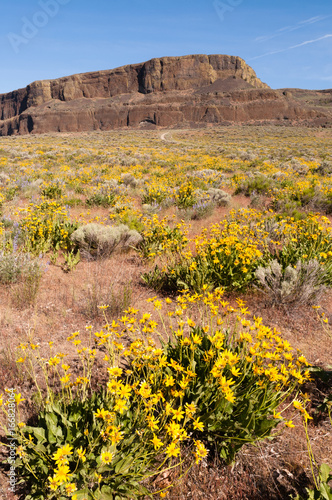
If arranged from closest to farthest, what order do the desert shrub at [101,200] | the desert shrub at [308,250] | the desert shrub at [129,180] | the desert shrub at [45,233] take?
the desert shrub at [308,250] → the desert shrub at [45,233] → the desert shrub at [101,200] → the desert shrub at [129,180]

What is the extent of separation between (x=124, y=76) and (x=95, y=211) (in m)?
135

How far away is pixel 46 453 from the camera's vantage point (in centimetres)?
179

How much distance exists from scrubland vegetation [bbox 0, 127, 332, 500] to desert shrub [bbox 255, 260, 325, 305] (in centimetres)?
2

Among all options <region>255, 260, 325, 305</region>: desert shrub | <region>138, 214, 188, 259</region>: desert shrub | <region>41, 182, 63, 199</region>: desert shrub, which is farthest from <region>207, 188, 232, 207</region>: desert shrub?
<region>255, 260, 325, 305</region>: desert shrub

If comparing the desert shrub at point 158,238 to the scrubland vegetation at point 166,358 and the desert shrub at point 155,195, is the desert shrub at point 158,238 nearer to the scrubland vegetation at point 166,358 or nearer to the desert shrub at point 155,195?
the scrubland vegetation at point 166,358

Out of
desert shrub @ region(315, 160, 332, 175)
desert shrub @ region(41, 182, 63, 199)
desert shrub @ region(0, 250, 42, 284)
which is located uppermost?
desert shrub @ region(315, 160, 332, 175)

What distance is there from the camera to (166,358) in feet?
6.79

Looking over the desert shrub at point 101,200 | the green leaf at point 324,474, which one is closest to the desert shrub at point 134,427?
the green leaf at point 324,474

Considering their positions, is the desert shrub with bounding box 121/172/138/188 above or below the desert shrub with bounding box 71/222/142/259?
above

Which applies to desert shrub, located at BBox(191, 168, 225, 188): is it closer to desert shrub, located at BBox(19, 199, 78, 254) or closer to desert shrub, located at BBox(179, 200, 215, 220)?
desert shrub, located at BBox(179, 200, 215, 220)

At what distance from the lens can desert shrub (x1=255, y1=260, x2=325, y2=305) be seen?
12.5 feet

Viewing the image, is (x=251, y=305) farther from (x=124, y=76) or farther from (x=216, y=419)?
(x=124, y=76)

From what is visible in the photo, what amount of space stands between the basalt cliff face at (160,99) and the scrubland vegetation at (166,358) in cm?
8764

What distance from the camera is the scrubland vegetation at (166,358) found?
176 cm
